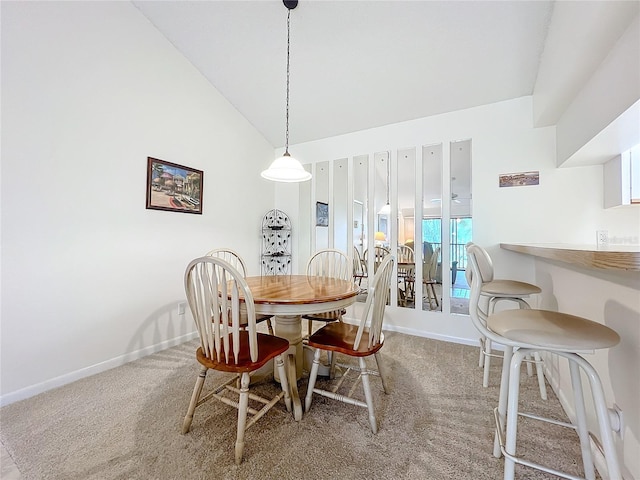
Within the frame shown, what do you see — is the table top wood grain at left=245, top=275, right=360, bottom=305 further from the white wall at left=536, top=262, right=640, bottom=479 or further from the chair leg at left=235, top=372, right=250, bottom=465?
the white wall at left=536, top=262, right=640, bottom=479

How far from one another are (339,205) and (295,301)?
7.72ft

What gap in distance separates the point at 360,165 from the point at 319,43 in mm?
1452

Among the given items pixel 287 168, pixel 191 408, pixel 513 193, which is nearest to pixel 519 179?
pixel 513 193

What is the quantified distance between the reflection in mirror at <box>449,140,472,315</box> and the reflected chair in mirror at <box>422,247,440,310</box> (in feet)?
0.52

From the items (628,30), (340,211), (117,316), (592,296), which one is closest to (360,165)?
(340,211)

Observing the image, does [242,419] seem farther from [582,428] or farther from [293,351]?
[582,428]

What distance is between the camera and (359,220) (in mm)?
3570

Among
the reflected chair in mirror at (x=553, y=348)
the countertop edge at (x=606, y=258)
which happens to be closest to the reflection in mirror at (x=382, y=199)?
the reflected chair in mirror at (x=553, y=348)

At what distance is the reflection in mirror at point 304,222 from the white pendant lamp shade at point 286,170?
5.16ft

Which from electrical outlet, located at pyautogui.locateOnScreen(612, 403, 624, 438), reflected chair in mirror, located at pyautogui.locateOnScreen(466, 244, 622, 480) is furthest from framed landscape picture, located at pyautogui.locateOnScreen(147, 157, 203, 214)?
electrical outlet, located at pyautogui.locateOnScreen(612, 403, 624, 438)

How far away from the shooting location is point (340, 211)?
3.68m

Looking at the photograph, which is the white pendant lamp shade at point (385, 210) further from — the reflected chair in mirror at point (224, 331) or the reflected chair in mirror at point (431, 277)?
the reflected chair in mirror at point (224, 331)

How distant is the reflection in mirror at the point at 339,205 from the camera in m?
3.63

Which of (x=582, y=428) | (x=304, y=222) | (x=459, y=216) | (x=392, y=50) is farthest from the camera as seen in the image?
(x=304, y=222)
